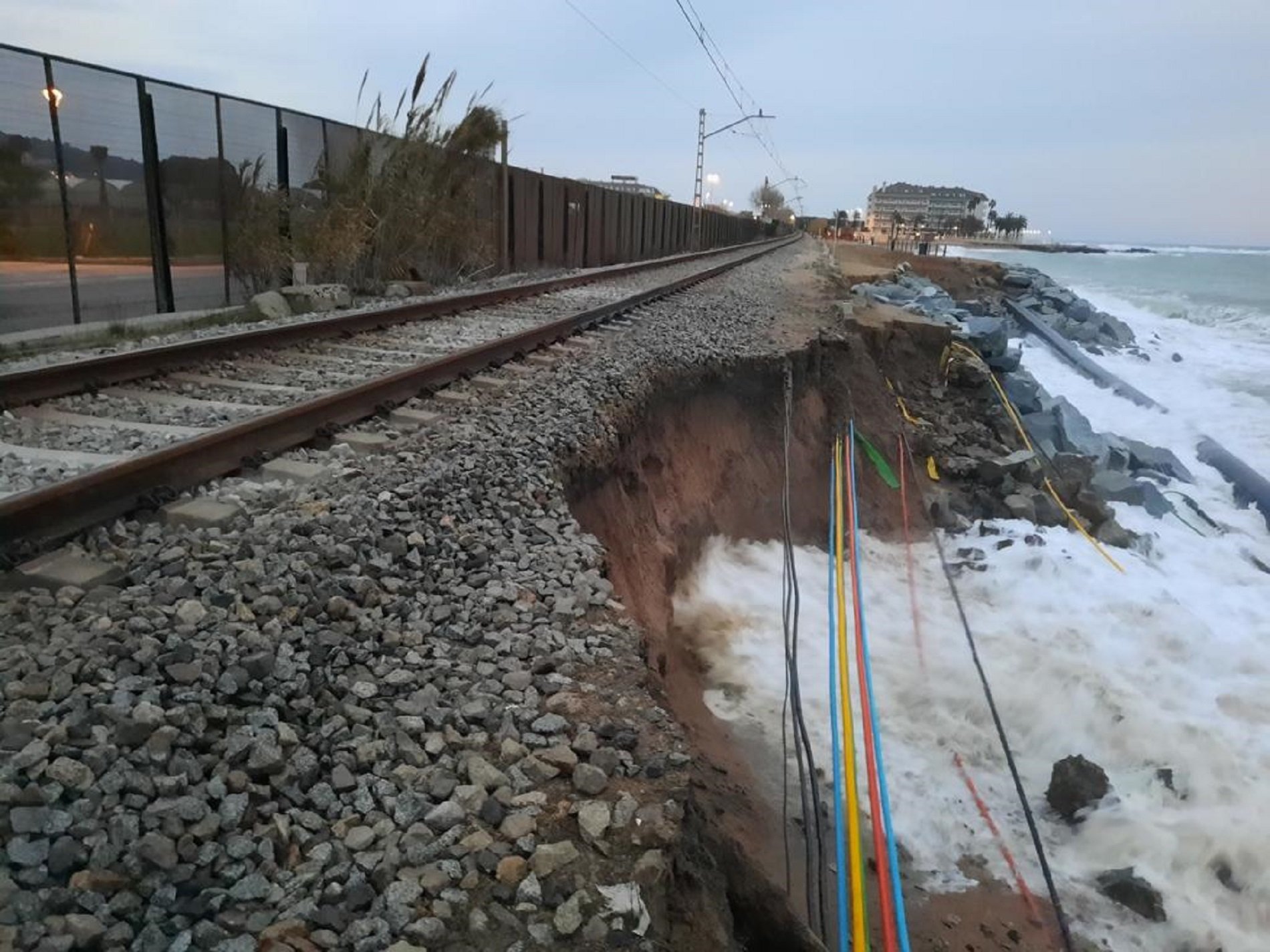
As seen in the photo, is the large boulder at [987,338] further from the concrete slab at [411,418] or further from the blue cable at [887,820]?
the concrete slab at [411,418]

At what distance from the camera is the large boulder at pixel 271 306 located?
993 centimetres

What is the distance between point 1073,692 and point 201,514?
5695 mm

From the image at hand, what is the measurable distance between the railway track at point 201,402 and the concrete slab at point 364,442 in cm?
2

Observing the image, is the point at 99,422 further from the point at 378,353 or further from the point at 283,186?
the point at 283,186

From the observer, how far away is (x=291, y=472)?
13.5ft

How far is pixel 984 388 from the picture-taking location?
1404 centimetres

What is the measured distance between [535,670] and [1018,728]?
4.20 m

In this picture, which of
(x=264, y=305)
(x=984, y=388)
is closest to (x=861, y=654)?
(x=264, y=305)

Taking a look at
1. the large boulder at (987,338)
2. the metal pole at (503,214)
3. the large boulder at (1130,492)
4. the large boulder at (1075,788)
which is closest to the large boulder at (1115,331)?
the large boulder at (987,338)

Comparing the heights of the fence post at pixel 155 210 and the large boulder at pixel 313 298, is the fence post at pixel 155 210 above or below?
above

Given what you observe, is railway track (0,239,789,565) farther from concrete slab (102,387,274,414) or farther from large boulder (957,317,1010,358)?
large boulder (957,317,1010,358)

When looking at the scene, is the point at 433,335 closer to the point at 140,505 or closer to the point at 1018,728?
the point at 140,505

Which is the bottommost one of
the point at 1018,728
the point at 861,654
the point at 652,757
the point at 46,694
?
the point at 1018,728

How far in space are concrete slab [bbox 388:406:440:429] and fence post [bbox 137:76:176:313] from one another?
6.21 meters
